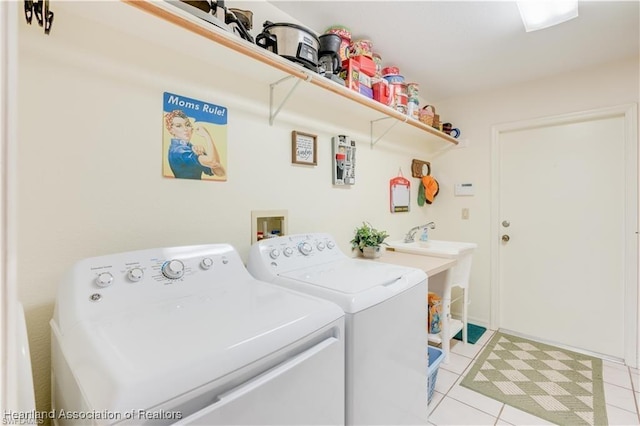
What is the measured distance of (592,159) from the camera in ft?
7.86

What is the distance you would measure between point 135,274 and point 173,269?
113mm

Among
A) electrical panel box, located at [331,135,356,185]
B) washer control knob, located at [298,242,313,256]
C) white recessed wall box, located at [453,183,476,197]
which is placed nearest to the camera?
washer control knob, located at [298,242,313,256]

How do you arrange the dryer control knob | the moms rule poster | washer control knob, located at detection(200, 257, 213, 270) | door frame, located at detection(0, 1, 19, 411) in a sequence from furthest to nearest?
the dryer control knob < the moms rule poster < washer control knob, located at detection(200, 257, 213, 270) < door frame, located at detection(0, 1, 19, 411)

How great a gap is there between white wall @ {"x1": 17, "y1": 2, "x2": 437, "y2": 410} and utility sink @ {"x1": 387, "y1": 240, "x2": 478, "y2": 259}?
1.18 m

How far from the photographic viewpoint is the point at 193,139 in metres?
1.31

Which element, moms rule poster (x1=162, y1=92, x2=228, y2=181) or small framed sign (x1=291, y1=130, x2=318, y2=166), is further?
small framed sign (x1=291, y1=130, x2=318, y2=166)

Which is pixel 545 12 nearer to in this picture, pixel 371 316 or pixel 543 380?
pixel 371 316

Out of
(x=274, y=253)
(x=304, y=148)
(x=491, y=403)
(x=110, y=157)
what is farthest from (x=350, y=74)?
(x=491, y=403)

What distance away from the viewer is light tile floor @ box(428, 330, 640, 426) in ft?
5.47

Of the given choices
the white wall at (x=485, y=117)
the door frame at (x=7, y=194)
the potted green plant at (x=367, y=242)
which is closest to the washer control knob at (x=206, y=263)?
the door frame at (x=7, y=194)

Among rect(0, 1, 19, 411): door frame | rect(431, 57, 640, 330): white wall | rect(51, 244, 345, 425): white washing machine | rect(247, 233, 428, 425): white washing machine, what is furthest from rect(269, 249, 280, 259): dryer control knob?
rect(431, 57, 640, 330): white wall

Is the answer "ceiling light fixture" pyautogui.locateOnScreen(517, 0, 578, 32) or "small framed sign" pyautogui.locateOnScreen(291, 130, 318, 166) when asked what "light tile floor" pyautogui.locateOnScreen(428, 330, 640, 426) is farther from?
"ceiling light fixture" pyautogui.locateOnScreen(517, 0, 578, 32)

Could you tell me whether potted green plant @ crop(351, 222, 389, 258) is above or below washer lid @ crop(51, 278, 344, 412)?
above

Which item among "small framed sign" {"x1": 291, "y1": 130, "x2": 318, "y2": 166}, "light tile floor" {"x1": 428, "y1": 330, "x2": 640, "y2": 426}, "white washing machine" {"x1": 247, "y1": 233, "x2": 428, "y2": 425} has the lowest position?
"light tile floor" {"x1": 428, "y1": 330, "x2": 640, "y2": 426}
